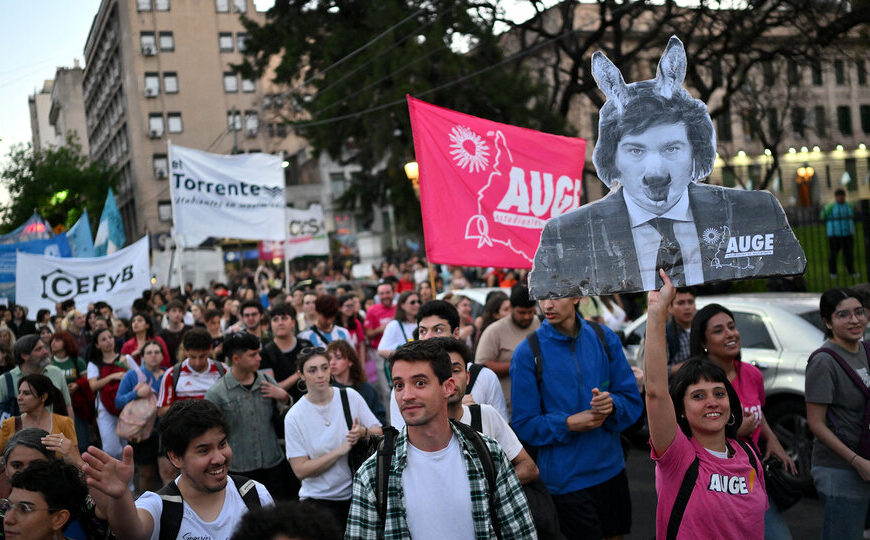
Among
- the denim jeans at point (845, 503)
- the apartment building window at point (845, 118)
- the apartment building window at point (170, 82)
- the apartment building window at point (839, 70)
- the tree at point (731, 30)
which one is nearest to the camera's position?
the denim jeans at point (845, 503)

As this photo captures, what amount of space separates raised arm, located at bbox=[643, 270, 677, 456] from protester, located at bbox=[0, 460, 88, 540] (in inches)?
94.2

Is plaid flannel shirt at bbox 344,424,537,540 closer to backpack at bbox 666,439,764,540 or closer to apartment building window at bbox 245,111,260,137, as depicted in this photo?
backpack at bbox 666,439,764,540

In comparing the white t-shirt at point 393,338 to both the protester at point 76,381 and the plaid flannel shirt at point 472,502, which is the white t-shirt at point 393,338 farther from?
the plaid flannel shirt at point 472,502

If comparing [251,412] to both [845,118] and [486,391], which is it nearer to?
[486,391]

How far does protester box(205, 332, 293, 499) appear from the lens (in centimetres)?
611

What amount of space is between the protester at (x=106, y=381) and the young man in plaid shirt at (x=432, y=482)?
535cm

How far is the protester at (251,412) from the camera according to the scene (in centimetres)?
611

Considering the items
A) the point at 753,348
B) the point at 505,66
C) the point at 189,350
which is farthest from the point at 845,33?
the point at 189,350

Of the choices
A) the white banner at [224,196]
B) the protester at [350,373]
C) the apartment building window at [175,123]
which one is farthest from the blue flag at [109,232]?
the apartment building window at [175,123]

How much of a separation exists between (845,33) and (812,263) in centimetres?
498

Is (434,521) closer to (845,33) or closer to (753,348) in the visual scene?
(753,348)

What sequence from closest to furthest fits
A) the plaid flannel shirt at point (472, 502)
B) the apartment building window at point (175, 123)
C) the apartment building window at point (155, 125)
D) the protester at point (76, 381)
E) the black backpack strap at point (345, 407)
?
1. the plaid flannel shirt at point (472, 502)
2. the black backpack strap at point (345, 407)
3. the protester at point (76, 381)
4. the apartment building window at point (155, 125)
5. the apartment building window at point (175, 123)

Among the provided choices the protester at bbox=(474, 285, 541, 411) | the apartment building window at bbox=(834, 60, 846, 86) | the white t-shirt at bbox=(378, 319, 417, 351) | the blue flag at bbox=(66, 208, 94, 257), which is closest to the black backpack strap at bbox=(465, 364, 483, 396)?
the protester at bbox=(474, 285, 541, 411)

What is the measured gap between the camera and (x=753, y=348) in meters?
8.04
